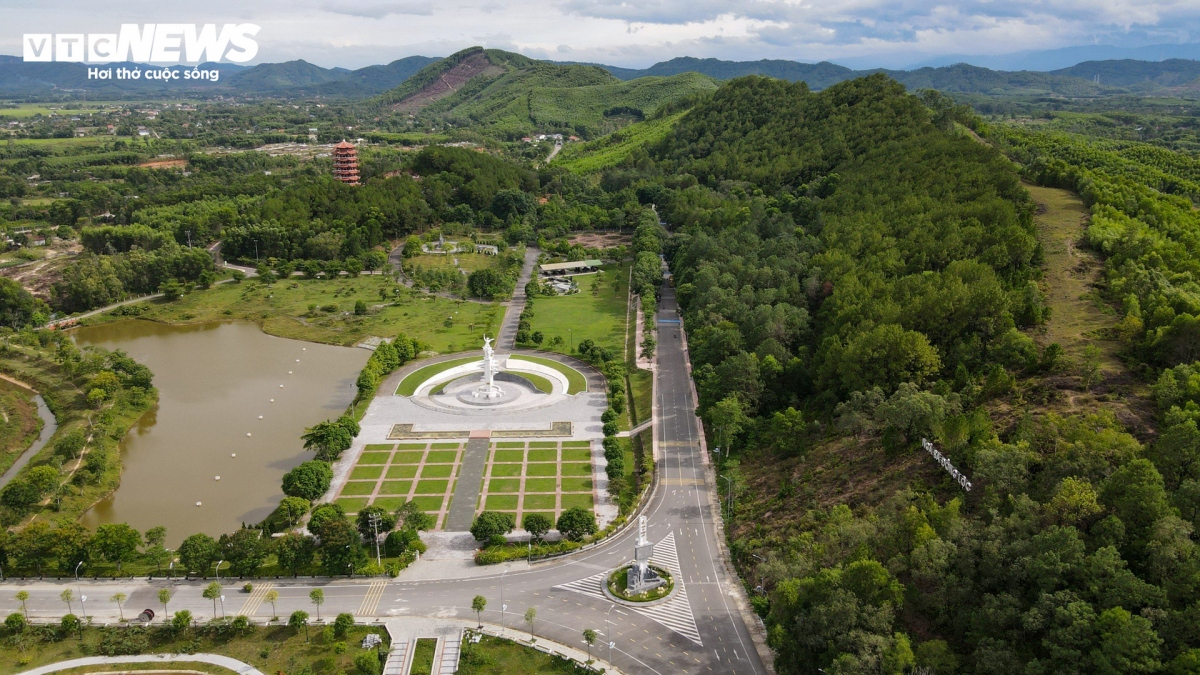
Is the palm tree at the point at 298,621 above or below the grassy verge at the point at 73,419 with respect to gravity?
below

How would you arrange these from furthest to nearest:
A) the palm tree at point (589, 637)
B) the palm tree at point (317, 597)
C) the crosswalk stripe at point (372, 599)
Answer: the crosswalk stripe at point (372, 599) < the palm tree at point (317, 597) < the palm tree at point (589, 637)

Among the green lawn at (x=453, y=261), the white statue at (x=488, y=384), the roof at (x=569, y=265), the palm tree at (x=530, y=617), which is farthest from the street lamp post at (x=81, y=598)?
the roof at (x=569, y=265)

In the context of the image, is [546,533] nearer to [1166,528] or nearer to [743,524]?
[743,524]

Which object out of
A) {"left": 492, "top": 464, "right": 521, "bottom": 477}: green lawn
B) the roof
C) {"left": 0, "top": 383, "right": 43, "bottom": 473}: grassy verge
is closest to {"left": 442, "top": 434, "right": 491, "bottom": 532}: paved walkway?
{"left": 492, "top": 464, "right": 521, "bottom": 477}: green lawn

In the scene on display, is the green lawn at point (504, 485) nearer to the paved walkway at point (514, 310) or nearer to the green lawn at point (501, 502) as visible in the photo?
the green lawn at point (501, 502)

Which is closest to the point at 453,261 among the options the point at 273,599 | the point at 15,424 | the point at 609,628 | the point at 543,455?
the point at 15,424

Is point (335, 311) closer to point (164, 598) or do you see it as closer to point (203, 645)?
point (164, 598)
